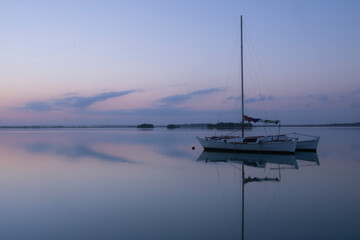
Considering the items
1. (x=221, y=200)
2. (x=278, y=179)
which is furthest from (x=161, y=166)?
(x=221, y=200)

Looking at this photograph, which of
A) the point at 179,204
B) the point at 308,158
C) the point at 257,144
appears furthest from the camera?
the point at 257,144

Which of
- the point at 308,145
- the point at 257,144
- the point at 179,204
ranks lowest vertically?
the point at 179,204

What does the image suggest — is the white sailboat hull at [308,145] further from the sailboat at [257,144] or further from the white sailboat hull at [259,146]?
the white sailboat hull at [259,146]

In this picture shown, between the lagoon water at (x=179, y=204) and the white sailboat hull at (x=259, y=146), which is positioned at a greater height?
the white sailboat hull at (x=259, y=146)

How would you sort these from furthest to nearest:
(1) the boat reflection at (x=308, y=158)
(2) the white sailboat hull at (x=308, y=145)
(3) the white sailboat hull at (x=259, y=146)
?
(2) the white sailboat hull at (x=308, y=145)
(3) the white sailboat hull at (x=259, y=146)
(1) the boat reflection at (x=308, y=158)

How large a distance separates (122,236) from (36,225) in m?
2.35

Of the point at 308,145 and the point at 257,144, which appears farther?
the point at 308,145

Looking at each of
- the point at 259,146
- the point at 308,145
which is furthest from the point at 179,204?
the point at 308,145

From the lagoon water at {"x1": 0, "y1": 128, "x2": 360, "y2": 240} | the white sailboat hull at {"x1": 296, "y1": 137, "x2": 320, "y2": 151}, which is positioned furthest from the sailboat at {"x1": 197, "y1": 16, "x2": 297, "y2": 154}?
the lagoon water at {"x1": 0, "y1": 128, "x2": 360, "y2": 240}

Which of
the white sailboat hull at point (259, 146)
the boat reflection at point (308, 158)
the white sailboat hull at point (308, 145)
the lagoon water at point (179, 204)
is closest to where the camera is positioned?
the lagoon water at point (179, 204)

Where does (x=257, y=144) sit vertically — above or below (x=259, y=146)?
above

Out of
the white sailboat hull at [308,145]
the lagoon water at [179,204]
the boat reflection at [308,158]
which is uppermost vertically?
the white sailboat hull at [308,145]

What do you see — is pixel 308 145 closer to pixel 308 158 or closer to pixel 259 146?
pixel 308 158

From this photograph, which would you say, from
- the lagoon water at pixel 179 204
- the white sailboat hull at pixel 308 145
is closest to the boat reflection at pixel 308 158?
the white sailboat hull at pixel 308 145
